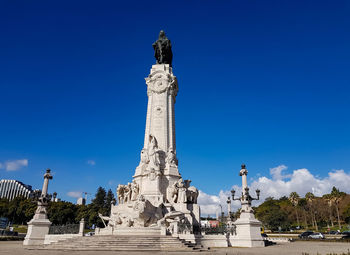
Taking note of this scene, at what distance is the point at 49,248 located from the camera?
712 inches

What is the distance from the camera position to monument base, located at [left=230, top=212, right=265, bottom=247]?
21719 mm

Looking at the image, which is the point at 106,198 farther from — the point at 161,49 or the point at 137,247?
the point at 137,247

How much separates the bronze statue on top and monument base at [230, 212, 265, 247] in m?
22.4

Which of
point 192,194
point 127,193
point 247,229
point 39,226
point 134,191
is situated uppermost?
point 134,191

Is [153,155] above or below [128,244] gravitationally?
above

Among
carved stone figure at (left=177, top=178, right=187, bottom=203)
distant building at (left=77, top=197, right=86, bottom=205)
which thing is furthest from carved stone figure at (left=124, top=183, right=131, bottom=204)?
distant building at (left=77, top=197, right=86, bottom=205)

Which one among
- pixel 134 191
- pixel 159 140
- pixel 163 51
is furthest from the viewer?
pixel 163 51

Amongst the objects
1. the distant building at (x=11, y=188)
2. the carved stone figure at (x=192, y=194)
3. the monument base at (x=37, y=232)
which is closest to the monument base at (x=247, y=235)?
the carved stone figure at (x=192, y=194)

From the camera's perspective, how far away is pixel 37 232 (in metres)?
24.1

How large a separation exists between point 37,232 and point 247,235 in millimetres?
18621

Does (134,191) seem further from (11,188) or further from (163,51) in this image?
(11,188)

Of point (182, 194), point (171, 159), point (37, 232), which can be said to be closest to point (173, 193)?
point (182, 194)

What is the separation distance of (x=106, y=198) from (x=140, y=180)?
66.3 metres

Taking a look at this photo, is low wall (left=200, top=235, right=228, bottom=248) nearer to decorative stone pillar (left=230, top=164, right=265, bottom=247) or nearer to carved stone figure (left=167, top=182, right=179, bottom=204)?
decorative stone pillar (left=230, top=164, right=265, bottom=247)
